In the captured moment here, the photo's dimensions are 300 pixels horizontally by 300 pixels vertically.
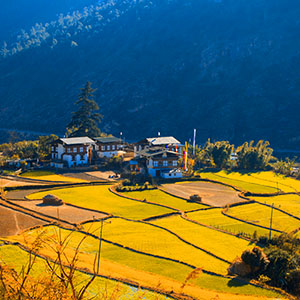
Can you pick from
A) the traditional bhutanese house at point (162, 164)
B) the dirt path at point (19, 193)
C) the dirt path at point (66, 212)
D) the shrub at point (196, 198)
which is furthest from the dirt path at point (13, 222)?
the traditional bhutanese house at point (162, 164)

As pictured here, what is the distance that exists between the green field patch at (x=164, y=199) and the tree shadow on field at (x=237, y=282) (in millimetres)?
23708

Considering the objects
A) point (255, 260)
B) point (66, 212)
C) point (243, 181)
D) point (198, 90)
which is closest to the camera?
point (255, 260)

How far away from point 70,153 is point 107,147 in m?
11.2

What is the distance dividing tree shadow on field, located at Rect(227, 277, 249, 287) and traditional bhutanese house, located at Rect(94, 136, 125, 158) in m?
64.4

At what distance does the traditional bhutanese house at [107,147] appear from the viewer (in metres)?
96.0

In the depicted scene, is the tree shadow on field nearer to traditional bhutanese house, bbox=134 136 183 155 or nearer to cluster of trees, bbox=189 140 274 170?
traditional bhutanese house, bbox=134 136 183 155

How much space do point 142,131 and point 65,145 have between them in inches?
2970

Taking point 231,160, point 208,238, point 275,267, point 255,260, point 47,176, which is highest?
point 231,160

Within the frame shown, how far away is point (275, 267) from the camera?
1417 inches

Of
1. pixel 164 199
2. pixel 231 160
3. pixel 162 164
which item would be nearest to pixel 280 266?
pixel 164 199

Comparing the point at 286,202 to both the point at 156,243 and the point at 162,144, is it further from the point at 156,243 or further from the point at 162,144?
the point at 162,144

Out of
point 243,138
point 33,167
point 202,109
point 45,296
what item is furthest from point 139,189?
point 202,109

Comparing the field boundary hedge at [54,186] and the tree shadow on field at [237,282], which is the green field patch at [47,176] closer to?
the field boundary hedge at [54,186]

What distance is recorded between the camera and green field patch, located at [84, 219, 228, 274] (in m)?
38.3
